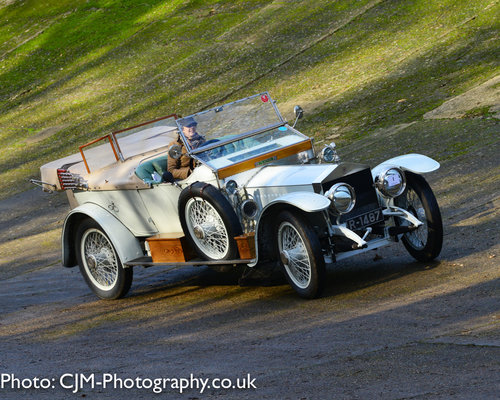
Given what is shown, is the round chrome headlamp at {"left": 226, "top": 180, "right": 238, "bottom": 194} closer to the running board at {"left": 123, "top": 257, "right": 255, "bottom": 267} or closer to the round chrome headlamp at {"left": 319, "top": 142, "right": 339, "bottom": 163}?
the running board at {"left": 123, "top": 257, "right": 255, "bottom": 267}

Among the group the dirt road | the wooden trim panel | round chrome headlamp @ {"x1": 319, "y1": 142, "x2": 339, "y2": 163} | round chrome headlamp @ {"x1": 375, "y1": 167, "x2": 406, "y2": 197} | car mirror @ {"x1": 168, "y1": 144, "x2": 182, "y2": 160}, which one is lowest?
the dirt road

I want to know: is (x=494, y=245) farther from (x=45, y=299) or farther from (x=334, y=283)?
(x=45, y=299)

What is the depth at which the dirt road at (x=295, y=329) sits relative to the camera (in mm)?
5434

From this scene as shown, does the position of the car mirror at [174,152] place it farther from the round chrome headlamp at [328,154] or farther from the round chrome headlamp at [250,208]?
the round chrome headlamp at [328,154]

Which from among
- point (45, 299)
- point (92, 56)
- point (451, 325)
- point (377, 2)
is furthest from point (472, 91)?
point (92, 56)

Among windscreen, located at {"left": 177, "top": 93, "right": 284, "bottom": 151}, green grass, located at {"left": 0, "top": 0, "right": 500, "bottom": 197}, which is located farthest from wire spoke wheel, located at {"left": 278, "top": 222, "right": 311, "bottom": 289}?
green grass, located at {"left": 0, "top": 0, "right": 500, "bottom": 197}

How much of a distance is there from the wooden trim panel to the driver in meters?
0.53

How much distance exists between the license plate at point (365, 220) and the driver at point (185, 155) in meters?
1.98

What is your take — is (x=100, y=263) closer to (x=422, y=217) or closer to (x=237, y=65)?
(x=422, y=217)

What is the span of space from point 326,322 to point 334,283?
1.38 meters

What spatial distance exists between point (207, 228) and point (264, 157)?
39.3 inches

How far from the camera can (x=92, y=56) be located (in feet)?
88.3

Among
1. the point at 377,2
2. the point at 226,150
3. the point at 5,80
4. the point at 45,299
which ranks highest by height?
the point at 5,80

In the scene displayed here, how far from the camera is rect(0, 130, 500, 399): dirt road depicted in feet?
17.8
